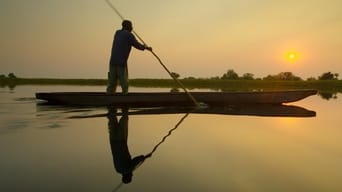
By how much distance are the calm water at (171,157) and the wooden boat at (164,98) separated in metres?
3.94

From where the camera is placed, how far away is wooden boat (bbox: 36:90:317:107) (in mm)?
11320

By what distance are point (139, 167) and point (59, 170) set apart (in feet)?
2.67

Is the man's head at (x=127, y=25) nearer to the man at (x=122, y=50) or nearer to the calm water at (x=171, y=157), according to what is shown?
the man at (x=122, y=50)

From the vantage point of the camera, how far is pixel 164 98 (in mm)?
11852

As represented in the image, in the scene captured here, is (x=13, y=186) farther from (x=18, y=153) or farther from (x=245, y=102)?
(x=245, y=102)

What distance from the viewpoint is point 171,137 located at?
19.5 feet

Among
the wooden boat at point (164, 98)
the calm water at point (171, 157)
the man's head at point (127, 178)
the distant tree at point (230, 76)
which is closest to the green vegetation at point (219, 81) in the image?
the distant tree at point (230, 76)

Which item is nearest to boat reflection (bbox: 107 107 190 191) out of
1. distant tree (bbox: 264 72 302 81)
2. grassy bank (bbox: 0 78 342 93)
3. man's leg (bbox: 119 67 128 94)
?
man's leg (bbox: 119 67 128 94)

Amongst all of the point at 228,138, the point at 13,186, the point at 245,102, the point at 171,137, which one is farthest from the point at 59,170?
the point at 245,102

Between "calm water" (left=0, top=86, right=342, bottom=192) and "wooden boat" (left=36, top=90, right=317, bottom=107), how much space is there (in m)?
3.94

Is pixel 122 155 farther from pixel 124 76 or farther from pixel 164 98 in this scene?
pixel 164 98

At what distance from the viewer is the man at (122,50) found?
11.3 metres

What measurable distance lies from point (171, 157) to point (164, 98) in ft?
24.7

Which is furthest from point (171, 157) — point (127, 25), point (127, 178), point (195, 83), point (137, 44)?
point (195, 83)
